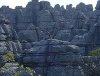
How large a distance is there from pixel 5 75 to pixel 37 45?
21.0 feet

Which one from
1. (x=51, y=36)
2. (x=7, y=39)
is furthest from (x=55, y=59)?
(x=7, y=39)

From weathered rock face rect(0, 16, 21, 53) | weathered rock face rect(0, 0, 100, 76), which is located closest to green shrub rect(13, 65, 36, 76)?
weathered rock face rect(0, 0, 100, 76)

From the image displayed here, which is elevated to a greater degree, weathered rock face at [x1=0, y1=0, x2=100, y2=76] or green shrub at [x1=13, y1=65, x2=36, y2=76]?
green shrub at [x1=13, y1=65, x2=36, y2=76]

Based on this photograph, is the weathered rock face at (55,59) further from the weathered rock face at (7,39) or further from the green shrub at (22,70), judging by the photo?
the green shrub at (22,70)

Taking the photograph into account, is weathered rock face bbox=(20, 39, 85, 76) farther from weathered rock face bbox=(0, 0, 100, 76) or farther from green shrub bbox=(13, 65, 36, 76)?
green shrub bbox=(13, 65, 36, 76)

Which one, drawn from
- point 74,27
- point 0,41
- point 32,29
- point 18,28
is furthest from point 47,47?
point 18,28

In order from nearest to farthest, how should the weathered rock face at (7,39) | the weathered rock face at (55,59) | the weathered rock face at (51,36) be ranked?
1. the weathered rock face at (55,59)
2. the weathered rock face at (51,36)
3. the weathered rock face at (7,39)

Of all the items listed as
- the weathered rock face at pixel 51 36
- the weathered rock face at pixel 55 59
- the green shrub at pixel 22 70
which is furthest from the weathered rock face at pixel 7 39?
the green shrub at pixel 22 70

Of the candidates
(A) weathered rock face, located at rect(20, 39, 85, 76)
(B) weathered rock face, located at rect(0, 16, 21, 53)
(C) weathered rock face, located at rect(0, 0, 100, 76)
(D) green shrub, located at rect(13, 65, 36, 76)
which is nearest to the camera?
(D) green shrub, located at rect(13, 65, 36, 76)

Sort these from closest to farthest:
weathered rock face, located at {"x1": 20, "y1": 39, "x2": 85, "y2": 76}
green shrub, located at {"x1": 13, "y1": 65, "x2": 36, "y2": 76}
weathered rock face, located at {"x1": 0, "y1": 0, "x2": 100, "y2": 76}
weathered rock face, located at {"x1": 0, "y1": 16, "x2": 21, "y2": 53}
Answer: green shrub, located at {"x1": 13, "y1": 65, "x2": 36, "y2": 76}
weathered rock face, located at {"x1": 20, "y1": 39, "x2": 85, "y2": 76}
weathered rock face, located at {"x1": 0, "y1": 0, "x2": 100, "y2": 76}
weathered rock face, located at {"x1": 0, "y1": 16, "x2": 21, "y2": 53}

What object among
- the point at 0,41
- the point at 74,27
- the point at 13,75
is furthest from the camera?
the point at 74,27

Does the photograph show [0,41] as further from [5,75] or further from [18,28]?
[18,28]

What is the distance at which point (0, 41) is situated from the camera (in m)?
25.8

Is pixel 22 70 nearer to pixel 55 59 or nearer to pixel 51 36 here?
pixel 55 59
